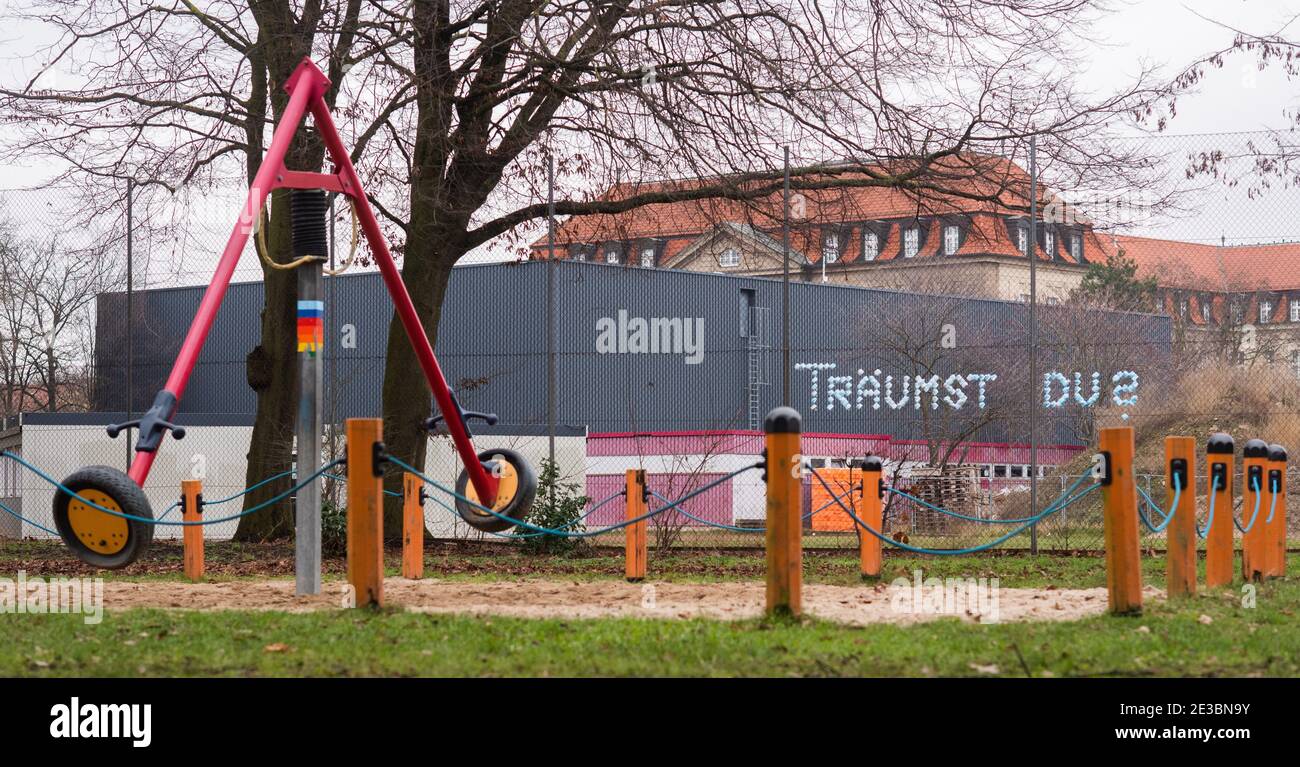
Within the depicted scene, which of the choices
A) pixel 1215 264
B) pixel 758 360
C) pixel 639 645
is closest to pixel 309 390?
pixel 639 645

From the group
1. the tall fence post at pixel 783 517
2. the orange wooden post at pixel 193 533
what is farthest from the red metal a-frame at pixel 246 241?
the tall fence post at pixel 783 517

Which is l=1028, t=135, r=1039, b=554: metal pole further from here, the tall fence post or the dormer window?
the tall fence post

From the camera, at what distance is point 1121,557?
8.36 metres

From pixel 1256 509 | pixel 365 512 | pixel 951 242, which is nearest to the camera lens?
pixel 365 512

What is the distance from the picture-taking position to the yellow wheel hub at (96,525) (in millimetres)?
8633

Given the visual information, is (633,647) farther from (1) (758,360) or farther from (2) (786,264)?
(1) (758,360)

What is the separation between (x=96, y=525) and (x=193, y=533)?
170 inches

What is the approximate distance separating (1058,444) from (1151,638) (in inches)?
597

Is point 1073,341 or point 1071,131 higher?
point 1071,131

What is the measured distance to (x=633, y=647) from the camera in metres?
6.81

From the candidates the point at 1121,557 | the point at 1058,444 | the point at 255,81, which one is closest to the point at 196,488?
the point at 255,81

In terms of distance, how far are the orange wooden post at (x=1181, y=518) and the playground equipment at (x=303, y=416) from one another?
440 centimetres
